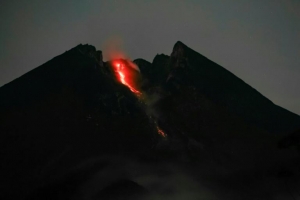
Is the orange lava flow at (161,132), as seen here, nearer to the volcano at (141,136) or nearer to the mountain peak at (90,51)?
the volcano at (141,136)

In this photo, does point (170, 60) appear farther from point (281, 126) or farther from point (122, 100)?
point (281, 126)

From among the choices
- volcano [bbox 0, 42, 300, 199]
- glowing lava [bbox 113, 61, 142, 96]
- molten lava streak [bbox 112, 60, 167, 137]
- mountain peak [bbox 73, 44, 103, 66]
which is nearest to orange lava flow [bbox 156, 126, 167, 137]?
volcano [bbox 0, 42, 300, 199]

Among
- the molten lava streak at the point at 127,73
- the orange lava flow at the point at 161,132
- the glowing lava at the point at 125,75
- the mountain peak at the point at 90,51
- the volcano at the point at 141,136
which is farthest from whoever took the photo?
the molten lava streak at the point at 127,73

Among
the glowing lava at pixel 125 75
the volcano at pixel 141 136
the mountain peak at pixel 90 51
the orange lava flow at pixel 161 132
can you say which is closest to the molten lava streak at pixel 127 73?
the glowing lava at pixel 125 75

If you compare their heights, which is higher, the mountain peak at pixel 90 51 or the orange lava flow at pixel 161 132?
the mountain peak at pixel 90 51

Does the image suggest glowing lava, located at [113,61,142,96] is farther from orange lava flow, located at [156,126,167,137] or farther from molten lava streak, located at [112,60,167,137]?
orange lava flow, located at [156,126,167,137]

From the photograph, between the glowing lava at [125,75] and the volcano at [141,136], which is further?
the glowing lava at [125,75]
